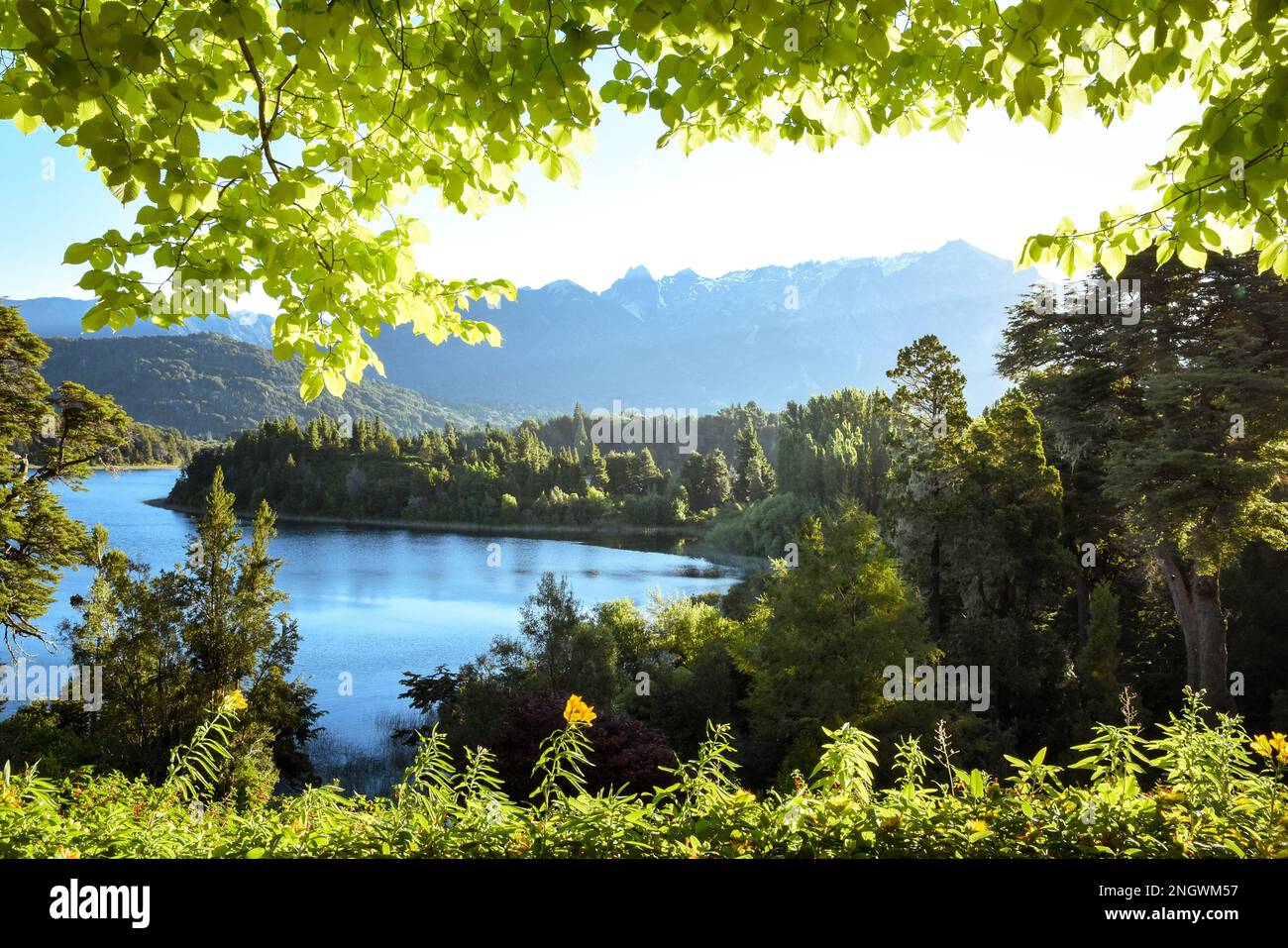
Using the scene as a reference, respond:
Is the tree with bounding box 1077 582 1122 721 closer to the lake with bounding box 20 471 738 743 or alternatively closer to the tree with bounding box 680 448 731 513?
the lake with bounding box 20 471 738 743

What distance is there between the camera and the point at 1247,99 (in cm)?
209

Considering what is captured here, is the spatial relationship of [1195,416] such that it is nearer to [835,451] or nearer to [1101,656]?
[1101,656]

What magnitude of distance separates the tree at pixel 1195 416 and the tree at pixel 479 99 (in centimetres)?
1034

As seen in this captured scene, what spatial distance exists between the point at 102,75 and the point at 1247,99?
2979mm

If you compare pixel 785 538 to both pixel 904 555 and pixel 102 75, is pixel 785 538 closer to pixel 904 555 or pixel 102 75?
pixel 904 555

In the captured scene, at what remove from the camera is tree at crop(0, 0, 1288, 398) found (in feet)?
6.16

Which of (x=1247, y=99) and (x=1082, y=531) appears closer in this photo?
(x=1247, y=99)

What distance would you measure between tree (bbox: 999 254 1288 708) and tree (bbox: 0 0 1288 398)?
10.3 m

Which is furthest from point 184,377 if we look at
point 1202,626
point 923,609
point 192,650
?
point 1202,626

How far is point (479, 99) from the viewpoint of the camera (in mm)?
2164

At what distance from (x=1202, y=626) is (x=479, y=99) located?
1434cm

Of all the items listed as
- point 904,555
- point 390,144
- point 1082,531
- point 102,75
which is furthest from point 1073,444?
point 102,75

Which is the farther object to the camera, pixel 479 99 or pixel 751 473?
pixel 751 473

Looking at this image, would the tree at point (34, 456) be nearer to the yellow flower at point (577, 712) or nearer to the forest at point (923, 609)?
the forest at point (923, 609)
